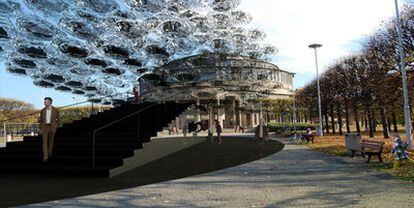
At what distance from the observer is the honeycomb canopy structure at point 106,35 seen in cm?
2814

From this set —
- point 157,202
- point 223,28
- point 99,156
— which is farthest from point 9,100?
point 157,202

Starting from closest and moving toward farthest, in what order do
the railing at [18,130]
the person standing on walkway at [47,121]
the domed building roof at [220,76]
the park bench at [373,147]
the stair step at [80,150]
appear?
1. the stair step at [80,150]
2. the person standing on walkway at [47,121]
3. the park bench at [373,147]
4. the railing at [18,130]
5. the domed building roof at [220,76]

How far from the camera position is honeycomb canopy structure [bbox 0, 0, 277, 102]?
28.1 meters

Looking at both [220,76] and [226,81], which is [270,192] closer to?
[226,81]

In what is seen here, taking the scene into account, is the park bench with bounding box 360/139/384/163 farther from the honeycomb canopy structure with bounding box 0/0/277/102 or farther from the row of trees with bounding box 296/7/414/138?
the honeycomb canopy structure with bounding box 0/0/277/102

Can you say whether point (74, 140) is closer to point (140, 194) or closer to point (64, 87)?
point (140, 194)

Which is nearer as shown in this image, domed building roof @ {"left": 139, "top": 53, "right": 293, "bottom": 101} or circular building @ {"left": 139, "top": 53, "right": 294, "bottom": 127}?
domed building roof @ {"left": 139, "top": 53, "right": 293, "bottom": 101}

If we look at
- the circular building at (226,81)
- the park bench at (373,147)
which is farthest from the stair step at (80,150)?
the circular building at (226,81)

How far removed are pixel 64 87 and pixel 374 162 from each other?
54592 mm

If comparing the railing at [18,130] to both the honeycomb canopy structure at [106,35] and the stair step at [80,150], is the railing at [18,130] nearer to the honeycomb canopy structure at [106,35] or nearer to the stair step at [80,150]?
the honeycomb canopy structure at [106,35]

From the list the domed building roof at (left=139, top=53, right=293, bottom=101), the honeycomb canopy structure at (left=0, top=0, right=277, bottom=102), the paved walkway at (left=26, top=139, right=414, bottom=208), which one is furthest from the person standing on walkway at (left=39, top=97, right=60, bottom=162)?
the domed building roof at (left=139, top=53, right=293, bottom=101)

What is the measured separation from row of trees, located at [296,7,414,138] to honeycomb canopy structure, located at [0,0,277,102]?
1153cm

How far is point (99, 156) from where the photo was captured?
1206cm

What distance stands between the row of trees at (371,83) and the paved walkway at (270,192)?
10.7m
